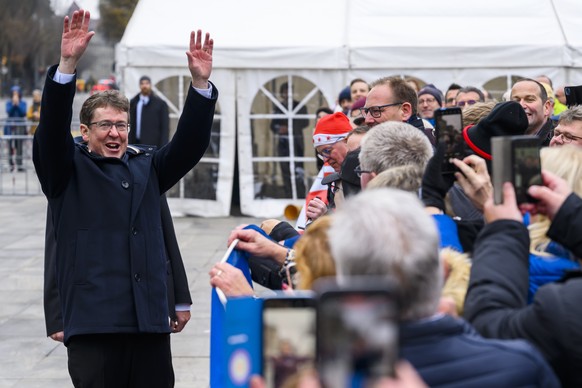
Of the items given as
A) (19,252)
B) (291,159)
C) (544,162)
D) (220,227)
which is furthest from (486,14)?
(544,162)

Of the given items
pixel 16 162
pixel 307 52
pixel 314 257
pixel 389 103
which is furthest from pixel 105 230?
pixel 16 162

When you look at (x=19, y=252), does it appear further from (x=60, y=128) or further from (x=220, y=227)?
(x=60, y=128)

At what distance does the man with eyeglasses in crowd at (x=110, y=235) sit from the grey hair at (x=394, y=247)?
2336 mm

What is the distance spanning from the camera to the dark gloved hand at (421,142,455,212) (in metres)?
3.28

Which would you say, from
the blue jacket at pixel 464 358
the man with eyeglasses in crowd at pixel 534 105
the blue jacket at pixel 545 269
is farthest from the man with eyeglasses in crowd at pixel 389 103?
the blue jacket at pixel 464 358

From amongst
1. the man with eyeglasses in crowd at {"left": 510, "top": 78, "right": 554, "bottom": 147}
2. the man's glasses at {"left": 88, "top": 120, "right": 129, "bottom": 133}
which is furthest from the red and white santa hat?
the man's glasses at {"left": 88, "top": 120, "right": 129, "bottom": 133}

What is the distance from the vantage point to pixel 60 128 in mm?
4277

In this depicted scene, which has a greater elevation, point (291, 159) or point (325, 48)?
point (325, 48)

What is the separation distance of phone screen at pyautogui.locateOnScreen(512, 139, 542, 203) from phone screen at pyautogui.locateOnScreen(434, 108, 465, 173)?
54 centimetres

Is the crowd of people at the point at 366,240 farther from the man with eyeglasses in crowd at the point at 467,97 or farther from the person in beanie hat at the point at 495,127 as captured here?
the man with eyeglasses in crowd at the point at 467,97

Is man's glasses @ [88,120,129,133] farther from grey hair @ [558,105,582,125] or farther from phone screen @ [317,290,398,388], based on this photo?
phone screen @ [317,290,398,388]

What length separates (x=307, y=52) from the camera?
47.6 ft

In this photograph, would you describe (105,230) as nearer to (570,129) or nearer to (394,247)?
(394,247)

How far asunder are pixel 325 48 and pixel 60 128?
1040 centimetres
